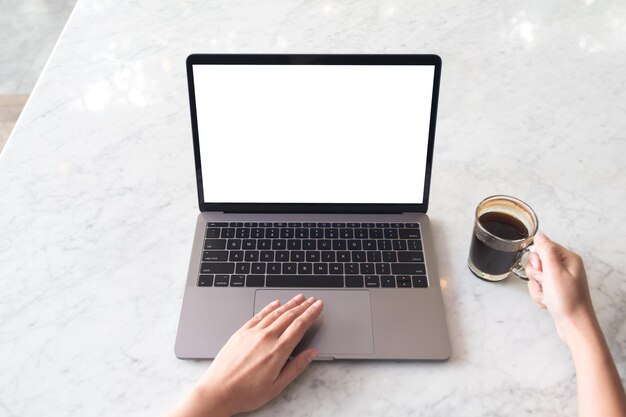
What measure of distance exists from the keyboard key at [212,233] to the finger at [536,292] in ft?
1.71

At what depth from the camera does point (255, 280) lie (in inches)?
36.7

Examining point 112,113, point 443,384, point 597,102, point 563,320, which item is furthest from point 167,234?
point 597,102

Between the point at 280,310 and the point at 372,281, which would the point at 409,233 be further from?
the point at 280,310

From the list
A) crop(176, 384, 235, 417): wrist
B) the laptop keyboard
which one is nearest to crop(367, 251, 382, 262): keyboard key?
the laptop keyboard

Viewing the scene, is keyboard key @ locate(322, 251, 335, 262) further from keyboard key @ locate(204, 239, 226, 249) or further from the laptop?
keyboard key @ locate(204, 239, 226, 249)

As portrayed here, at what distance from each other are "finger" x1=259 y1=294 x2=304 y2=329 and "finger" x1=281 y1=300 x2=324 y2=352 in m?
0.03

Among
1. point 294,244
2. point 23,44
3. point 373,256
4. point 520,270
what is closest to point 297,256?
point 294,244

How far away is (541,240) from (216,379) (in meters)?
0.53

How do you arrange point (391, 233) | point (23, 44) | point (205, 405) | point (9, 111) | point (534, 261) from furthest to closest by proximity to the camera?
point (23, 44)
point (9, 111)
point (391, 233)
point (534, 261)
point (205, 405)

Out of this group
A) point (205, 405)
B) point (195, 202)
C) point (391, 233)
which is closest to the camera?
point (205, 405)

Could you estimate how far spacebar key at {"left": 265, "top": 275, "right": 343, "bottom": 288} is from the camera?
0.93m

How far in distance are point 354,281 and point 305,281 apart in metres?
0.08

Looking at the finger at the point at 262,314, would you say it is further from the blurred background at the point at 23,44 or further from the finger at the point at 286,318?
the blurred background at the point at 23,44

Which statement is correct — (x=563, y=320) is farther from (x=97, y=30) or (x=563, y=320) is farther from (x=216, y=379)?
(x=97, y=30)
